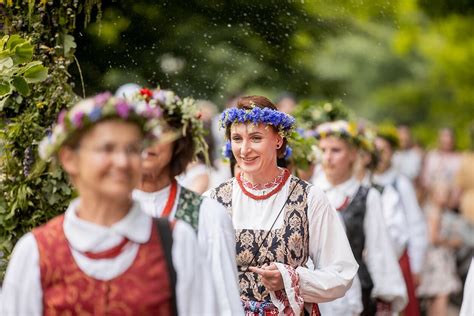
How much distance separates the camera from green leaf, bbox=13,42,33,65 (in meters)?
6.17

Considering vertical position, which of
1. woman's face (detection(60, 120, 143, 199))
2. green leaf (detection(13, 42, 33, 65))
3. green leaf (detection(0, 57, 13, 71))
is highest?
green leaf (detection(13, 42, 33, 65))

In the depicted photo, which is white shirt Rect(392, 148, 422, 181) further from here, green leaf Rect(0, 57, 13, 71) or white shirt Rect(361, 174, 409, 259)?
green leaf Rect(0, 57, 13, 71)

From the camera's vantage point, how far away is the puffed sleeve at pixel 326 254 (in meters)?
6.34

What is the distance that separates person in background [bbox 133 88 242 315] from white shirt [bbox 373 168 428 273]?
6428 mm

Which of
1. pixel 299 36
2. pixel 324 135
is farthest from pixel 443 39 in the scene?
pixel 324 135

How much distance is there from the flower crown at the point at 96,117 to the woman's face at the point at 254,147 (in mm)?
2138

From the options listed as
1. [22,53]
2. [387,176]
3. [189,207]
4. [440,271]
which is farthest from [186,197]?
[440,271]

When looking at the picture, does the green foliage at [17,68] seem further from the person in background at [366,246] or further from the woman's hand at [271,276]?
the person in background at [366,246]

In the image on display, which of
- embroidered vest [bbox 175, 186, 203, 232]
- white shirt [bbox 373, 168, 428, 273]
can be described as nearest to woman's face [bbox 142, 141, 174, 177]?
embroidered vest [bbox 175, 186, 203, 232]

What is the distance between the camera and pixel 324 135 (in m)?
9.47

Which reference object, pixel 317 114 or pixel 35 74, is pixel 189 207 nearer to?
pixel 35 74

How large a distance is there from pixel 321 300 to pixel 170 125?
1372 mm

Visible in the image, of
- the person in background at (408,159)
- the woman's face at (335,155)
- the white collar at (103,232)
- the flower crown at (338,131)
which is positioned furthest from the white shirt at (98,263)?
the person in background at (408,159)

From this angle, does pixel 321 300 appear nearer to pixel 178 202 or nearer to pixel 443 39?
pixel 178 202
